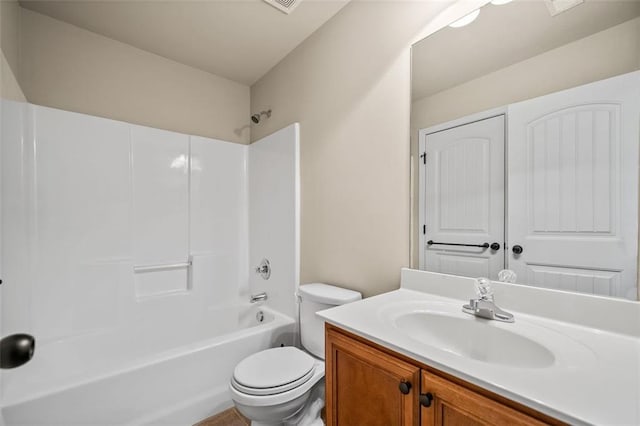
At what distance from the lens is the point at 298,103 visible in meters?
2.07

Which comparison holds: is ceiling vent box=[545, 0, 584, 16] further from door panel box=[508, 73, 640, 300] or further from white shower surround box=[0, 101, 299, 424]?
white shower surround box=[0, 101, 299, 424]

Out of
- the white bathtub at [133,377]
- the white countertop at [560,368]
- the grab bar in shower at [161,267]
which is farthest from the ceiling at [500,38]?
the grab bar in shower at [161,267]

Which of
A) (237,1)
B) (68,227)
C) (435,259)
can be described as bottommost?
(435,259)

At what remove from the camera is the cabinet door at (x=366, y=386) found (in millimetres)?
747

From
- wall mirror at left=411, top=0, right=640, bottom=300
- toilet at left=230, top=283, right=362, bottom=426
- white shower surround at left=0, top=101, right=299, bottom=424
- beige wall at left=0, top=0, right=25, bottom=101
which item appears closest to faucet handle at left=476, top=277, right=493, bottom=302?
wall mirror at left=411, top=0, right=640, bottom=300

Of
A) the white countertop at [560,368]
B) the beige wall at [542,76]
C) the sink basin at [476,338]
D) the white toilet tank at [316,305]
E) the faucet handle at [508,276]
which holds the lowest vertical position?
the white toilet tank at [316,305]

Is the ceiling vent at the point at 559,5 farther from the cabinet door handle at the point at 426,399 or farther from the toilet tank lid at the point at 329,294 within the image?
the toilet tank lid at the point at 329,294

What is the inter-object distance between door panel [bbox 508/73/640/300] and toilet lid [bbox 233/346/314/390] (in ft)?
3.43

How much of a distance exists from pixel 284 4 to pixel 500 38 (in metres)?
1.24

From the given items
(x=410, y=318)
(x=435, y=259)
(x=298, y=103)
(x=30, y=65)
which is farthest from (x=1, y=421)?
(x=298, y=103)

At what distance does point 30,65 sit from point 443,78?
2468mm

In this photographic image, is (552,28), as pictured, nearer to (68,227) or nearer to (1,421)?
(1,421)

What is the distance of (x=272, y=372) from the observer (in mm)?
1341

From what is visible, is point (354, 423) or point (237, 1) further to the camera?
point (237, 1)
